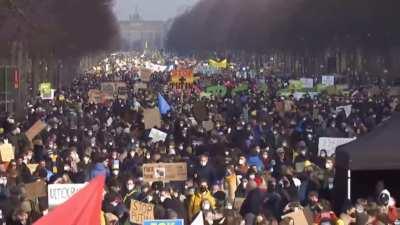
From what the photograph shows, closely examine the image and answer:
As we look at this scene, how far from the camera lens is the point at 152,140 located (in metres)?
23.8

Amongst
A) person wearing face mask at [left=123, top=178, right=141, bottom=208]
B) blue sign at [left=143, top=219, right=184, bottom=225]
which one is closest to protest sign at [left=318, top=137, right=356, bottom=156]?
person wearing face mask at [left=123, top=178, right=141, bottom=208]

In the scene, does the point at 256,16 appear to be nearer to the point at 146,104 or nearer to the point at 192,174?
the point at 146,104

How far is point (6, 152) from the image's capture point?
21.0 meters

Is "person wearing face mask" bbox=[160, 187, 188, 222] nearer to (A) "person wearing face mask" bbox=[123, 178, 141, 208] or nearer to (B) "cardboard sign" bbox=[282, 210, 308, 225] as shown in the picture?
(A) "person wearing face mask" bbox=[123, 178, 141, 208]

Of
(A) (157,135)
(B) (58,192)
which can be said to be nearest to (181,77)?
(A) (157,135)

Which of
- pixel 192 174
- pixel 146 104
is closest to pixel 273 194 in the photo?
pixel 192 174

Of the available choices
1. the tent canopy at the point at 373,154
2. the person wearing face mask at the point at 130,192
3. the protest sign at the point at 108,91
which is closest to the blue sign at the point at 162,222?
the person wearing face mask at the point at 130,192

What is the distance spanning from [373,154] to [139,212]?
3819 mm

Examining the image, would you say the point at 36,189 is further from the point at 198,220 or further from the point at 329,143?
the point at 329,143

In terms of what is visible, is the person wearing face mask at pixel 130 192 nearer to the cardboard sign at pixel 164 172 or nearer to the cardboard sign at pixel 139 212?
the cardboard sign at pixel 139 212

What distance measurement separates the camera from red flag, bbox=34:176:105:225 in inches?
295

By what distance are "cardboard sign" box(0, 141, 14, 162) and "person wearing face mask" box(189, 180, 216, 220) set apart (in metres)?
6.03

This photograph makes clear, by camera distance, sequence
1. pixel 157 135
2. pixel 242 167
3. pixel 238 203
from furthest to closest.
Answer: pixel 157 135 < pixel 242 167 < pixel 238 203

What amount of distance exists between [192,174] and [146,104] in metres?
15.2
